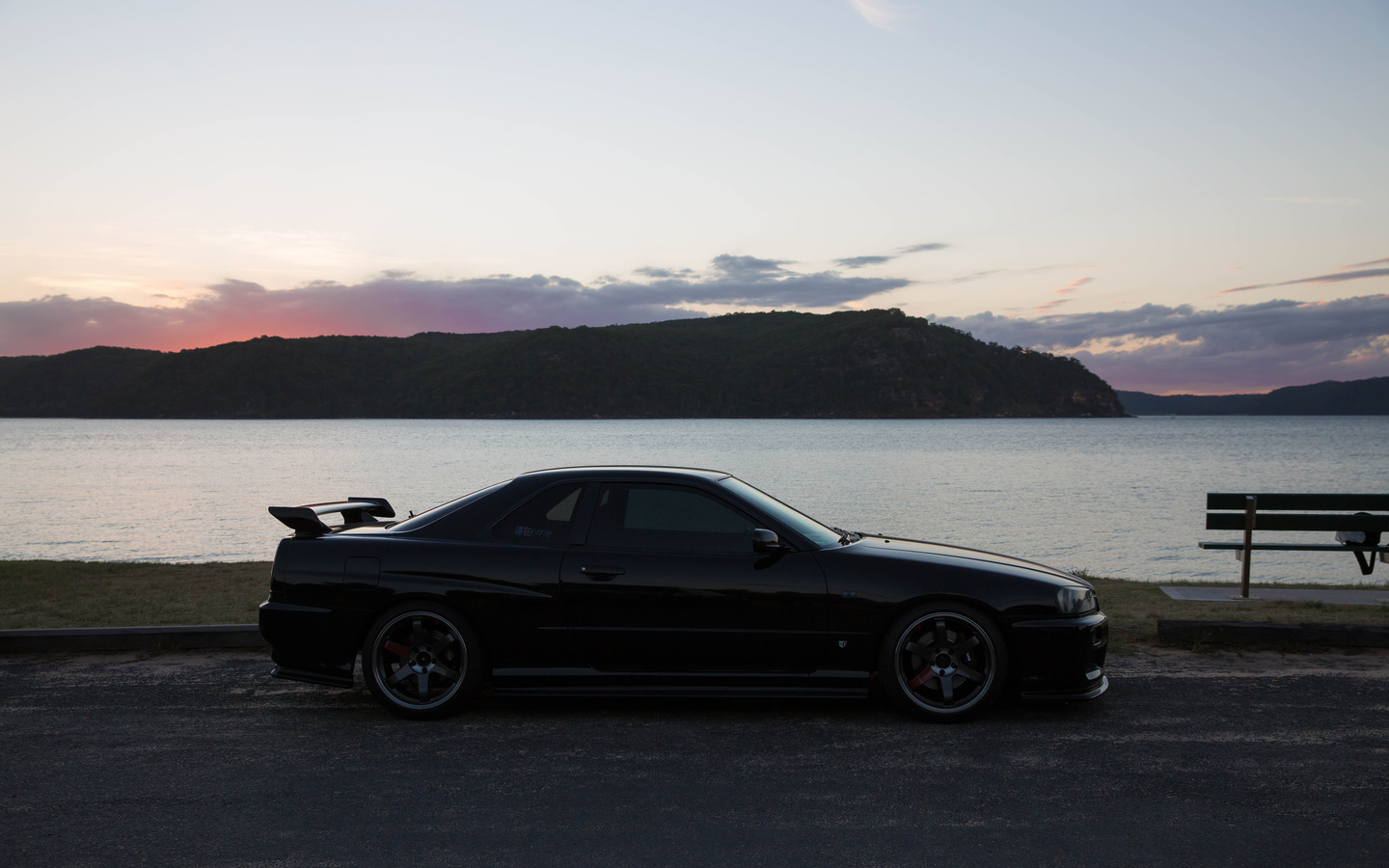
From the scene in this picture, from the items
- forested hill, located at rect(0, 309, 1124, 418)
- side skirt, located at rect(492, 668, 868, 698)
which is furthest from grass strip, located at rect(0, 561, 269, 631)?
forested hill, located at rect(0, 309, 1124, 418)

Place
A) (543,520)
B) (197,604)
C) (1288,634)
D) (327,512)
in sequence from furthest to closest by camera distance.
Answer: (197,604), (1288,634), (327,512), (543,520)

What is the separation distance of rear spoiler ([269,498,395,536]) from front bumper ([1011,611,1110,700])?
13.8 ft

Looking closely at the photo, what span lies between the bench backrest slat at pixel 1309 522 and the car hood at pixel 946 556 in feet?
17.2

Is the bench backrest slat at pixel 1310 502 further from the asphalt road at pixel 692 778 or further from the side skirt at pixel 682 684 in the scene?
the side skirt at pixel 682 684

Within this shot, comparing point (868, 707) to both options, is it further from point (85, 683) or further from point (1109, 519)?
point (1109, 519)

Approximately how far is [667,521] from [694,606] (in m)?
0.54

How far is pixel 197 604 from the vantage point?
31.9 ft

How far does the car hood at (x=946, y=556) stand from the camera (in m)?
5.66

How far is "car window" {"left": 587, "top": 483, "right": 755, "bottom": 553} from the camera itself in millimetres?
5625

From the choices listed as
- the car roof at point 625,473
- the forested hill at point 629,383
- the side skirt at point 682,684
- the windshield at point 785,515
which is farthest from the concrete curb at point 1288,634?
the forested hill at point 629,383

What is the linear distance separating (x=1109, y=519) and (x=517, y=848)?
2867 cm

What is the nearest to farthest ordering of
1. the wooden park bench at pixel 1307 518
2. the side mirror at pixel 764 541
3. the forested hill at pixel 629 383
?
1. the side mirror at pixel 764 541
2. the wooden park bench at pixel 1307 518
3. the forested hill at pixel 629 383

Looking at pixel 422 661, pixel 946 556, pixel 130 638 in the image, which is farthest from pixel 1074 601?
pixel 130 638

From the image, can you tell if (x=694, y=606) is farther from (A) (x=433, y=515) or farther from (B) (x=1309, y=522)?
(B) (x=1309, y=522)
